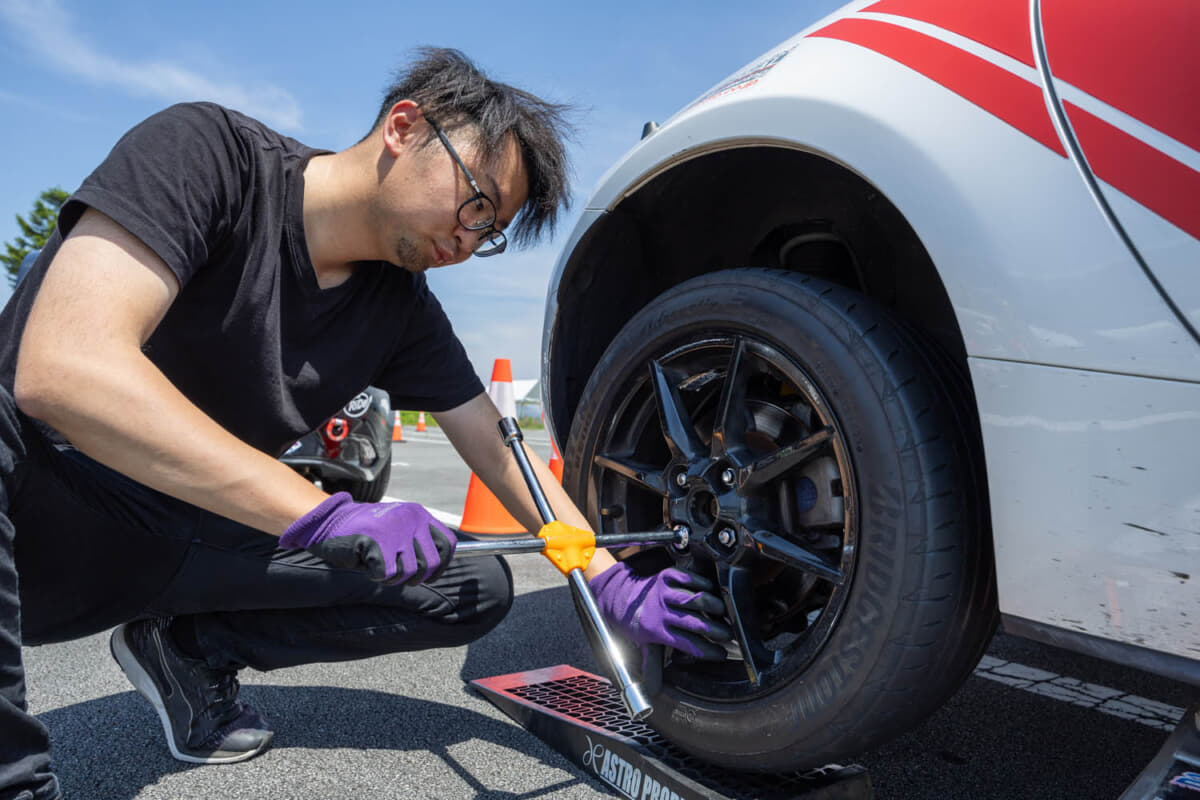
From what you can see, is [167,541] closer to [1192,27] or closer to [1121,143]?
[1121,143]

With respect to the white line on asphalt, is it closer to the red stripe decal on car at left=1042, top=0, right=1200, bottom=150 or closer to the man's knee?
the man's knee

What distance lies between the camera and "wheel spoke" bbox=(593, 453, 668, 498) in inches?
58.1

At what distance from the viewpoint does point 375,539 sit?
3.80ft

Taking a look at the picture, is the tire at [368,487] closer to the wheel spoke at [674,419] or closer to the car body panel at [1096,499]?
the wheel spoke at [674,419]

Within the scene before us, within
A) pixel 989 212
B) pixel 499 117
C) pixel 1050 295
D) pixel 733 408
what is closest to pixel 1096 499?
pixel 1050 295

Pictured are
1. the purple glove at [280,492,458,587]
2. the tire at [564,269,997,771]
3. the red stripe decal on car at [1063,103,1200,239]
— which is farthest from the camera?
the purple glove at [280,492,458,587]

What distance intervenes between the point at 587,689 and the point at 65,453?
1073 mm

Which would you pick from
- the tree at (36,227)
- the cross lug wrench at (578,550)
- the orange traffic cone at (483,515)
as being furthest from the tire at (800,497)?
the tree at (36,227)

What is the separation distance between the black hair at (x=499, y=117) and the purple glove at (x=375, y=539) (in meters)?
0.65

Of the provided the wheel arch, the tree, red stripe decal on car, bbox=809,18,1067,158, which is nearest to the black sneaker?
the wheel arch

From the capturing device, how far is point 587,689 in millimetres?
1711

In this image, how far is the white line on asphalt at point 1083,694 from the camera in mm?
1715

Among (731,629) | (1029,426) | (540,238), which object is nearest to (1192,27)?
(1029,426)

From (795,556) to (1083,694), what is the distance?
3.57 feet
